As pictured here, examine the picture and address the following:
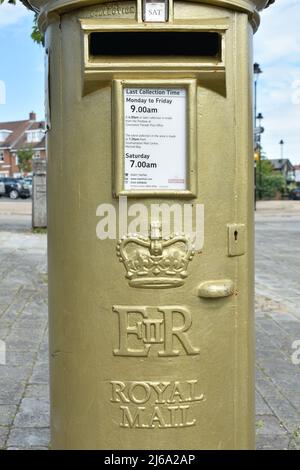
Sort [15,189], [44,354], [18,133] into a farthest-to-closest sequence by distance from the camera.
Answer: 1. [18,133]
2. [15,189]
3. [44,354]

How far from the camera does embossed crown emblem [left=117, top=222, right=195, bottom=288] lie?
6.31 ft

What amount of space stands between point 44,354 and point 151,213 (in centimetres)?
283

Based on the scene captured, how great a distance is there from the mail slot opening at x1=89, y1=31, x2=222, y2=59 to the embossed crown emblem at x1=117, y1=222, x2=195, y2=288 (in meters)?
0.56

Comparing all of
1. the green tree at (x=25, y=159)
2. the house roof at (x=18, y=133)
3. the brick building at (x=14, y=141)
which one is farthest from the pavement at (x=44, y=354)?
the brick building at (x=14, y=141)

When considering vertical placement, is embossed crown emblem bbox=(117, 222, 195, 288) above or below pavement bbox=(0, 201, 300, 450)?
above

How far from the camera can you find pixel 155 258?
6.29 feet

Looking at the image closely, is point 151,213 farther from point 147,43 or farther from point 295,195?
point 295,195

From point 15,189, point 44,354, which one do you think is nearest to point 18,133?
point 15,189

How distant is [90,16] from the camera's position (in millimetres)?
1934

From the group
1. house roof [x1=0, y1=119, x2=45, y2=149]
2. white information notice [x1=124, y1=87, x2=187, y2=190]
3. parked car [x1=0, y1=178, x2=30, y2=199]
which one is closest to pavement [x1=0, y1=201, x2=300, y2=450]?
white information notice [x1=124, y1=87, x2=187, y2=190]

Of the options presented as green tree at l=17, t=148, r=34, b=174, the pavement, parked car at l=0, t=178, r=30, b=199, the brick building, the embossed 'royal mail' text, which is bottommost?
the pavement

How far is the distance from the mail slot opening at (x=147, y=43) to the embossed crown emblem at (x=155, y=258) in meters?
0.56

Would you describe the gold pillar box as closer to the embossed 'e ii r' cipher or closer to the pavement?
the embossed 'e ii r' cipher
